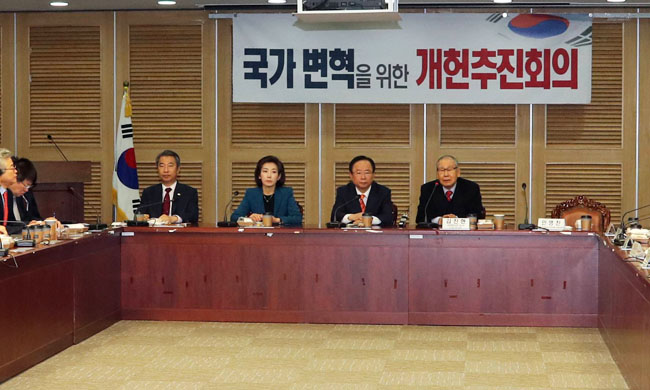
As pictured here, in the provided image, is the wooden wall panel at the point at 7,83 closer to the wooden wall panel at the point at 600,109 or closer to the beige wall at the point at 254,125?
the beige wall at the point at 254,125

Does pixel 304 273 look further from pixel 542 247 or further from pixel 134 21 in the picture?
pixel 134 21

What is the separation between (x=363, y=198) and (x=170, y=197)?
157cm

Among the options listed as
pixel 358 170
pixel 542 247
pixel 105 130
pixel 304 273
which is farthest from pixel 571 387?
pixel 105 130

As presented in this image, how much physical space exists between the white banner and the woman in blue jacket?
1.64m

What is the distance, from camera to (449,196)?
759cm

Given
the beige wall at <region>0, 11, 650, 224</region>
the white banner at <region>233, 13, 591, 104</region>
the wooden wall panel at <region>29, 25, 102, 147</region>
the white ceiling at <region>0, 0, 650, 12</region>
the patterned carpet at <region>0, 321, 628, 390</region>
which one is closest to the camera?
the patterned carpet at <region>0, 321, 628, 390</region>

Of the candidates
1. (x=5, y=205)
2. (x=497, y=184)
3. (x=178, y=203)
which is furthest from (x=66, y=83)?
(x=497, y=184)

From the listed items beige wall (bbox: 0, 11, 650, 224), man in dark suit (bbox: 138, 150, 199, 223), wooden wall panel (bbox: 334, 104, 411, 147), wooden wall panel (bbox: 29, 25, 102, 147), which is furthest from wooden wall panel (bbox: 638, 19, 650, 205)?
A: wooden wall panel (bbox: 29, 25, 102, 147)

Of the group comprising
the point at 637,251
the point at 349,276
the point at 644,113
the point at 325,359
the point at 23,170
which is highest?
the point at 644,113

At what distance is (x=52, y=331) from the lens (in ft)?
18.6

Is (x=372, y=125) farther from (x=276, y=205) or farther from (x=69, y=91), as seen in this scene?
(x=69, y=91)

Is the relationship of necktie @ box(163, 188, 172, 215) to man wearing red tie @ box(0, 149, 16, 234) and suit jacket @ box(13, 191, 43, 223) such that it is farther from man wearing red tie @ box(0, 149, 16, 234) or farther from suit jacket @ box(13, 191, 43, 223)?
man wearing red tie @ box(0, 149, 16, 234)

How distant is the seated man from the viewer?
21.8ft

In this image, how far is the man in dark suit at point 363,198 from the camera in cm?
737
